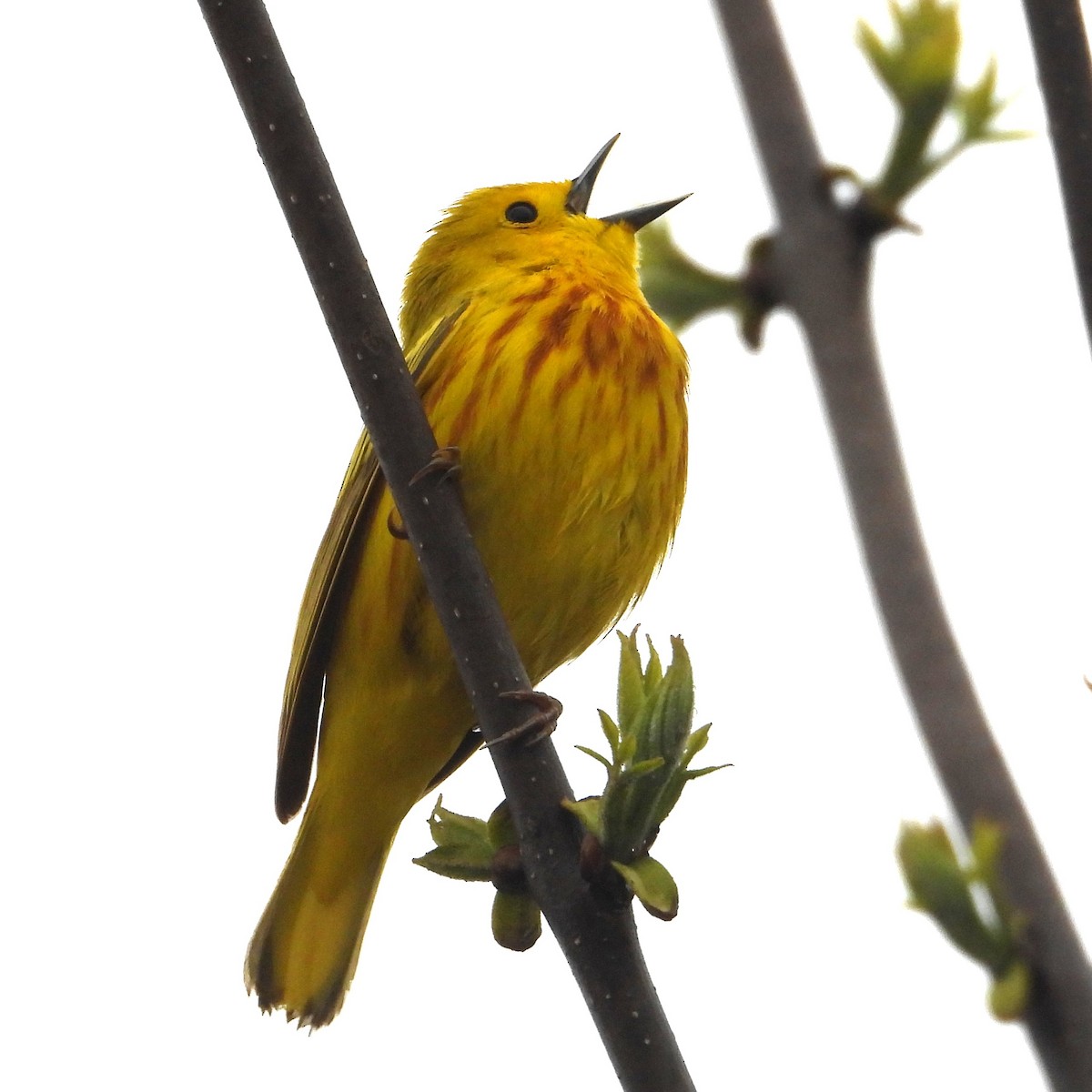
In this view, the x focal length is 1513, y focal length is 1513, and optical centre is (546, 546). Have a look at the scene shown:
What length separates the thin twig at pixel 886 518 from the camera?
4.15 feet

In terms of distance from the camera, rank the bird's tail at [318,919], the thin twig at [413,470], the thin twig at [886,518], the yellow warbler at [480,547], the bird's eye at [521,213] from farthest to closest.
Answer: the bird's eye at [521,213] → the bird's tail at [318,919] → the yellow warbler at [480,547] → the thin twig at [413,470] → the thin twig at [886,518]

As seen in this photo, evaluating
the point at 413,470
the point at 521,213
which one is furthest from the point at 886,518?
the point at 521,213

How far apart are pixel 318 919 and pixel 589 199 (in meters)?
2.19

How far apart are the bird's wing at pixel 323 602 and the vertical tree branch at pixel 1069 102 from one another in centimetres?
219

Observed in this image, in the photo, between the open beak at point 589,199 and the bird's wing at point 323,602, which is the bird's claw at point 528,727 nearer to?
the bird's wing at point 323,602

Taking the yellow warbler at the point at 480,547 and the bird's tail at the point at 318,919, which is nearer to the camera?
the yellow warbler at the point at 480,547

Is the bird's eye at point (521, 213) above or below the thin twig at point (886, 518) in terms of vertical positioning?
above

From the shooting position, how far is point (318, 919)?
387cm

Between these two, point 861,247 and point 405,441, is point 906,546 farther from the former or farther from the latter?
point 405,441

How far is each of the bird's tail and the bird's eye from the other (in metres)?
1.72

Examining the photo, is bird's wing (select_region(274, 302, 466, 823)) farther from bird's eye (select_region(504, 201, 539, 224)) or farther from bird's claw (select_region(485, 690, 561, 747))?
bird's claw (select_region(485, 690, 561, 747))

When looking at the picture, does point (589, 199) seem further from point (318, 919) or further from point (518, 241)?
point (318, 919)

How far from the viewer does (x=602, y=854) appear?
1.85 metres

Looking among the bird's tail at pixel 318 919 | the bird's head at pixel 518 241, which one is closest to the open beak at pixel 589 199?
the bird's head at pixel 518 241
